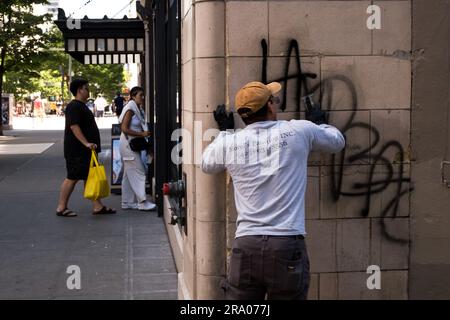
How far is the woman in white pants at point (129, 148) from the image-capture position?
9.15 m

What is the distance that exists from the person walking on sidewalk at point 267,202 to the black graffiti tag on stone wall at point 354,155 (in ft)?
3.05

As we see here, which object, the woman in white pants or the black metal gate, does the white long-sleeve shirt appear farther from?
the woman in white pants

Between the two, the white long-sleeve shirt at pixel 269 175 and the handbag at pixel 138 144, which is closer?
the white long-sleeve shirt at pixel 269 175

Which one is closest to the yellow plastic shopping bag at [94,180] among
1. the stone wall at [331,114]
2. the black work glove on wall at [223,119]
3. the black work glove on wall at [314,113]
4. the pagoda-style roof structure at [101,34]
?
the stone wall at [331,114]

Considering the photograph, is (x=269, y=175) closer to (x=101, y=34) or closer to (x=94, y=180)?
(x=94, y=180)

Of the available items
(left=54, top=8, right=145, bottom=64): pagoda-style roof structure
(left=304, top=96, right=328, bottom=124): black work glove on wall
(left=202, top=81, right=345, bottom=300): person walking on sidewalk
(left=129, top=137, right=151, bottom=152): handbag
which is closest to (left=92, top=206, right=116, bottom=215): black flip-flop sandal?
(left=129, top=137, right=151, bottom=152): handbag

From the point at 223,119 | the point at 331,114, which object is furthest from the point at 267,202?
the point at 331,114

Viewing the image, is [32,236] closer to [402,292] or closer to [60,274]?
[60,274]

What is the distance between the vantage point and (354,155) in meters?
4.54

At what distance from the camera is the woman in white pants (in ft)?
30.0

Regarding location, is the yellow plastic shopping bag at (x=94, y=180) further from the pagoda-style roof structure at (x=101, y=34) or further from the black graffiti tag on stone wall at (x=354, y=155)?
the pagoda-style roof structure at (x=101, y=34)

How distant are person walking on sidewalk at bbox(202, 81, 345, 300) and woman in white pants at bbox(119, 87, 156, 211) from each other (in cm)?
577

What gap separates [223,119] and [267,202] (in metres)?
0.96

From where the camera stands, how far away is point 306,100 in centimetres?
435
